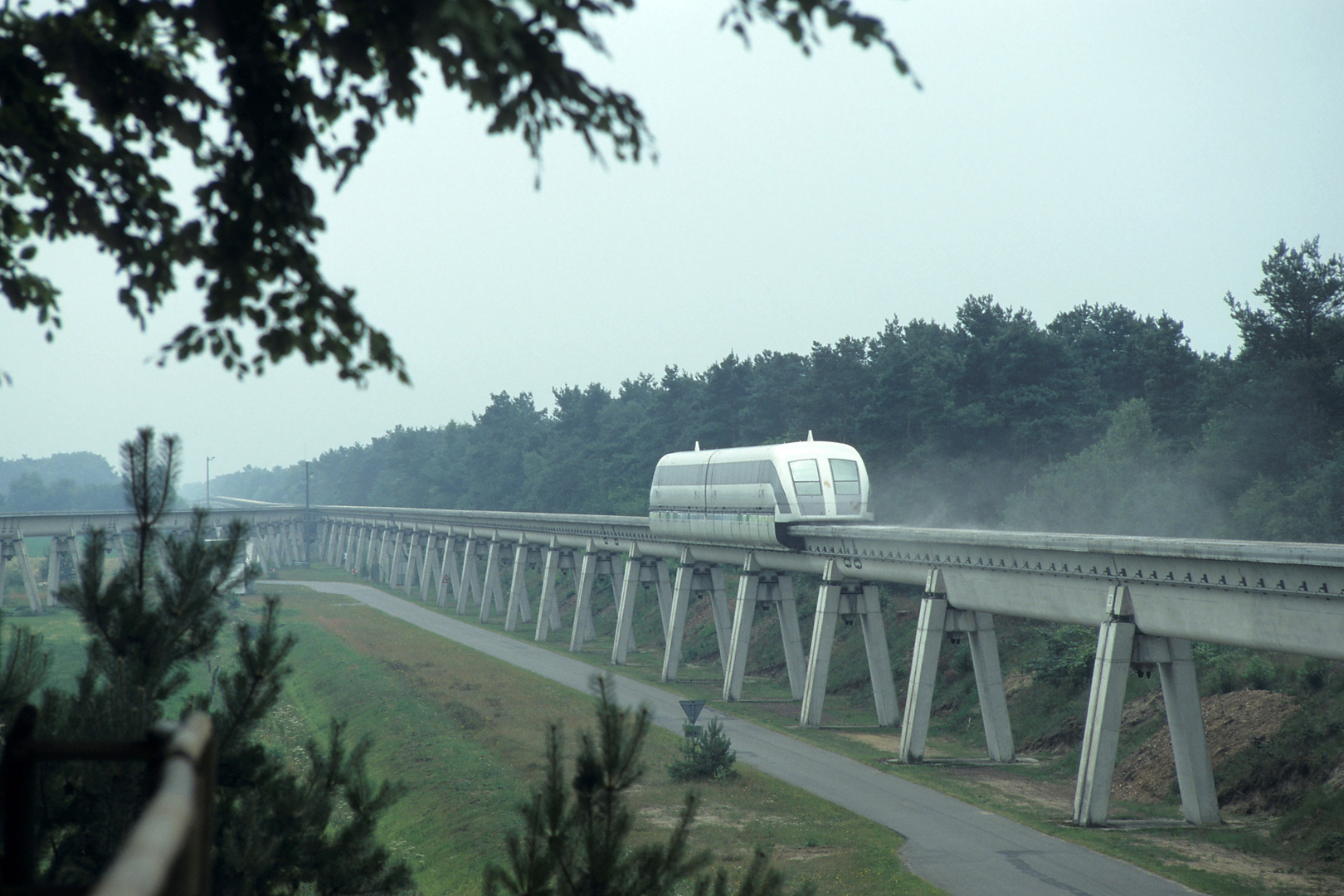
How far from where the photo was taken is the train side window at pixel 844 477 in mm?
38219

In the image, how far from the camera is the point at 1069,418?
5809 cm

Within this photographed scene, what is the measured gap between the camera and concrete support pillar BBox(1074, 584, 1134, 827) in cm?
2319

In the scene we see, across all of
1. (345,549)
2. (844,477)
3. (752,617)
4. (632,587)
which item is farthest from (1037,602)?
(345,549)

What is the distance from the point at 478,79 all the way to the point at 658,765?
25642mm

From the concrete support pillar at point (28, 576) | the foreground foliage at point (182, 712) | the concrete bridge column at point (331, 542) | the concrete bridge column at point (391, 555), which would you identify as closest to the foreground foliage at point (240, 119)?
the foreground foliage at point (182, 712)

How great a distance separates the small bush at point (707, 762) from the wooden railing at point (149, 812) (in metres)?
24.6

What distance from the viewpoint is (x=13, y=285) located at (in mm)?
6934

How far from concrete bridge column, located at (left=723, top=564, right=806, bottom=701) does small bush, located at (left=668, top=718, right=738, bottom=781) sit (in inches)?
579

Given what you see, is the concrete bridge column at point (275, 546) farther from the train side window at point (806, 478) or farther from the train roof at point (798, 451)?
the train side window at point (806, 478)

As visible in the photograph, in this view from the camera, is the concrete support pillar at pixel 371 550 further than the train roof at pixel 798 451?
Yes

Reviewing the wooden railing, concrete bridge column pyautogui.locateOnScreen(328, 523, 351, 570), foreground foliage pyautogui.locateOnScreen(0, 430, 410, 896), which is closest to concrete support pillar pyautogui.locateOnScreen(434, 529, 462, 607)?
concrete bridge column pyautogui.locateOnScreen(328, 523, 351, 570)

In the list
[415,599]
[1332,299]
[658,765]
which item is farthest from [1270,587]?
[415,599]

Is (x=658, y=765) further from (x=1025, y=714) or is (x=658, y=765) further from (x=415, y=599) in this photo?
(x=415, y=599)

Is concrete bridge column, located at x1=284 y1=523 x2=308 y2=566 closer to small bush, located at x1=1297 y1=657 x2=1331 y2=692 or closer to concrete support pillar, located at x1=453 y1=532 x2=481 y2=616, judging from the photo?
concrete support pillar, located at x1=453 y1=532 x2=481 y2=616
